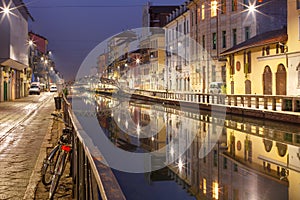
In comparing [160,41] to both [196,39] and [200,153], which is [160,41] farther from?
[200,153]

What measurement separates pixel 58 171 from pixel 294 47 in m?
28.1

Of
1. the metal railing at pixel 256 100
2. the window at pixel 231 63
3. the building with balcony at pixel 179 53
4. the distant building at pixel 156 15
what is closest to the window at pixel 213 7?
the window at pixel 231 63

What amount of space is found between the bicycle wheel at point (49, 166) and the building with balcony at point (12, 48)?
27510 mm

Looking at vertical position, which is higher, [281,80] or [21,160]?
[281,80]

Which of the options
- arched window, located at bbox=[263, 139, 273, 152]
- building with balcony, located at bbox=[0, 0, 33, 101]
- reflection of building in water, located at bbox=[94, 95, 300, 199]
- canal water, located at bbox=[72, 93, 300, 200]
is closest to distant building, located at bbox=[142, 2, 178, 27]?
building with balcony, located at bbox=[0, 0, 33, 101]

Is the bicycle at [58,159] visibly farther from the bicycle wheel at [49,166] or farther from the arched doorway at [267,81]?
the arched doorway at [267,81]

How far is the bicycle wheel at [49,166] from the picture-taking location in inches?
300

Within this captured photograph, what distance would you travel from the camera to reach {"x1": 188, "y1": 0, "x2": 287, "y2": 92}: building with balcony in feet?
149

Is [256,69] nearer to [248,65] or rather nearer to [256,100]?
[248,65]

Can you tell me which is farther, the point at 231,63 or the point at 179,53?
the point at 179,53

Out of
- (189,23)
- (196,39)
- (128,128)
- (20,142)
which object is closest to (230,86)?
(196,39)

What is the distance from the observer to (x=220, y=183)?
909 cm

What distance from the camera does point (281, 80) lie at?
1352 inches

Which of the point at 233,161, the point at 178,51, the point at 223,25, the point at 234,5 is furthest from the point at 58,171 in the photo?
the point at 178,51
